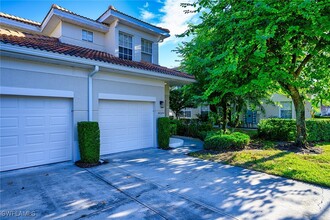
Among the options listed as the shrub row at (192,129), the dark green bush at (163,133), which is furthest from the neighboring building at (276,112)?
the dark green bush at (163,133)

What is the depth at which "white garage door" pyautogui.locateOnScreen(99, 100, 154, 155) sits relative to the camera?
7723 mm

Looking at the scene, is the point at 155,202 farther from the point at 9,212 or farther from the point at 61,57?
the point at 61,57

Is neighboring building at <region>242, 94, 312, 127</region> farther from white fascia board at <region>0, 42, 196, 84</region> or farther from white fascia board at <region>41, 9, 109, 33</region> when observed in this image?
white fascia board at <region>41, 9, 109, 33</region>

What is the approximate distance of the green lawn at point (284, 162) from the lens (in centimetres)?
536

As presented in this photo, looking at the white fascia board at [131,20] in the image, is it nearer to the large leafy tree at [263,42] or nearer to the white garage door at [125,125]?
the large leafy tree at [263,42]

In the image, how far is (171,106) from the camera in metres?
19.5

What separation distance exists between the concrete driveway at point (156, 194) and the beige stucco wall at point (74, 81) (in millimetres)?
1943

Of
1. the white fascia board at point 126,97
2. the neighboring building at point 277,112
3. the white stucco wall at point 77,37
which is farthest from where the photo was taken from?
the neighboring building at point 277,112

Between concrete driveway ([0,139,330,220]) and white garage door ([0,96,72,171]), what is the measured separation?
1.26ft

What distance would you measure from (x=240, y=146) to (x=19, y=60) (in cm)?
896

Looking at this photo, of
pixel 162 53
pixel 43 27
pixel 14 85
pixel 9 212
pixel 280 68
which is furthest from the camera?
pixel 162 53

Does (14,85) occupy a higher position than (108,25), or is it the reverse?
(108,25)

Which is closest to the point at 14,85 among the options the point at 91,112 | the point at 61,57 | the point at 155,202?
the point at 61,57

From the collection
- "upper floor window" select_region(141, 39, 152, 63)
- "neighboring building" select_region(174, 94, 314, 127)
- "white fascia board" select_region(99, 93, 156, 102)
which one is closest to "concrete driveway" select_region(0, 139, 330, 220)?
"white fascia board" select_region(99, 93, 156, 102)
